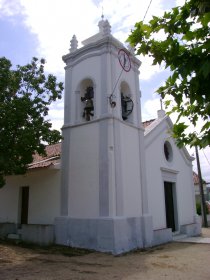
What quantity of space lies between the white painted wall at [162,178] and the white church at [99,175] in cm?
5

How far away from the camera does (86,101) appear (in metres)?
13.0

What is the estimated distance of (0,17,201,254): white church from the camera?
11.1 m

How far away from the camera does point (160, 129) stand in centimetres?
1560

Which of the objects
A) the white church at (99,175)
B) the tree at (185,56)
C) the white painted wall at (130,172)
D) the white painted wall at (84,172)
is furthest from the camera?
the white painted wall at (130,172)

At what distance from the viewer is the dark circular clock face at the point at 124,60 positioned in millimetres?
12953

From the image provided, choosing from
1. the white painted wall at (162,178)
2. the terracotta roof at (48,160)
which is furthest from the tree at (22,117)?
the white painted wall at (162,178)

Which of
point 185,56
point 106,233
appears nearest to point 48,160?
point 106,233

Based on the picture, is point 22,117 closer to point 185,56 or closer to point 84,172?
point 84,172

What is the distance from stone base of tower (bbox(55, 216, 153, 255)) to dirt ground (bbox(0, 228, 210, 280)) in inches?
15.1

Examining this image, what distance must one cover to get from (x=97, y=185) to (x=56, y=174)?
7.53ft

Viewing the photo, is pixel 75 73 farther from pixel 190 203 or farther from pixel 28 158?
pixel 190 203

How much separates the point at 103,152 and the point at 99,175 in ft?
2.76

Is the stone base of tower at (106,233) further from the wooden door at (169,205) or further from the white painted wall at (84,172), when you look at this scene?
the wooden door at (169,205)

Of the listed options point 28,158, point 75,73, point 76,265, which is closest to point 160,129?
point 75,73
